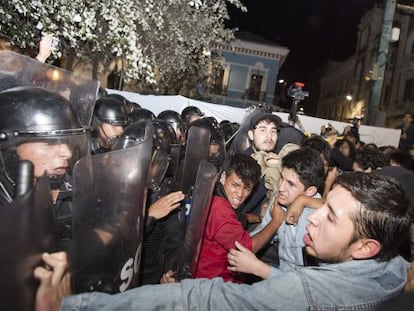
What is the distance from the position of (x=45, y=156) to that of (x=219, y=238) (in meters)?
1.17

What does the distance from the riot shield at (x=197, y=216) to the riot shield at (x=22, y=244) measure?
3.12 ft

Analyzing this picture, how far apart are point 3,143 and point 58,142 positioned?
276 millimetres

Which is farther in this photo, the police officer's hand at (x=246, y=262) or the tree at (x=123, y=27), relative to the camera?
the tree at (x=123, y=27)

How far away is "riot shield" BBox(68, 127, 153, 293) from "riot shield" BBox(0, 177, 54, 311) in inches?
7.6

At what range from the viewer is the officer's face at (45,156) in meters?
1.90

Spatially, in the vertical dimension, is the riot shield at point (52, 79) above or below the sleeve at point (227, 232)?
above

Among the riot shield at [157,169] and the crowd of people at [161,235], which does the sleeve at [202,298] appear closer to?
the crowd of people at [161,235]

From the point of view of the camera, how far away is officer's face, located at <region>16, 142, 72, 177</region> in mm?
1903

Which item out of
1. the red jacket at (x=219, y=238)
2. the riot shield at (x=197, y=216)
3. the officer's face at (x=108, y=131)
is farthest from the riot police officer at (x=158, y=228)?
the officer's face at (x=108, y=131)

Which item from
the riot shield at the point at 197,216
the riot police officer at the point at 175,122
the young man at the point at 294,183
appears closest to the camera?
the riot shield at the point at 197,216

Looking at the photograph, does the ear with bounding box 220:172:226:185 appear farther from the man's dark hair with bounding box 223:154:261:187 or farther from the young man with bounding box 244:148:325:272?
the young man with bounding box 244:148:325:272

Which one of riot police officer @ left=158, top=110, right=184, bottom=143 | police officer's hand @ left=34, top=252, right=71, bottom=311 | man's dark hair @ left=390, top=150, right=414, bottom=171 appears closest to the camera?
police officer's hand @ left=34, top=252, right=71, bottom=311

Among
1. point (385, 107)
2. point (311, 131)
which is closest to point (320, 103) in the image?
point (385, 107)

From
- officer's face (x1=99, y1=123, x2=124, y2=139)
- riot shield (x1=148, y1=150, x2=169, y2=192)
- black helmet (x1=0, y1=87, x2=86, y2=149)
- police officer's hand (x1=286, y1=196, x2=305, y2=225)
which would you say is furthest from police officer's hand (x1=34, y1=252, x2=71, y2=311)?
officer's face (x1=99, y1=123, x2=124, y2=139)
